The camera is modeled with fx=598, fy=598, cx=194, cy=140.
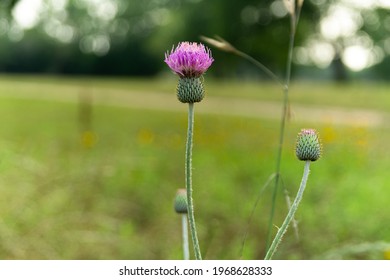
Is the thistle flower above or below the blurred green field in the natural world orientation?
above

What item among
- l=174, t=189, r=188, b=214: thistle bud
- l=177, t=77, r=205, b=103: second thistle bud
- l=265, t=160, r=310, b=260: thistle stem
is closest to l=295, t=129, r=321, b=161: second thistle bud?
l=265, t=160, r=310, b=260: thistle stem

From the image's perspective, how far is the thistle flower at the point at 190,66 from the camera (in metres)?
1.35

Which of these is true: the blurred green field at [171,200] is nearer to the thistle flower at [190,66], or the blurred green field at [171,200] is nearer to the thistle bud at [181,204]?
the thistle bud at [181,204]

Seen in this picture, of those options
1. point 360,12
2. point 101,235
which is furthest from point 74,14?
point 101,235

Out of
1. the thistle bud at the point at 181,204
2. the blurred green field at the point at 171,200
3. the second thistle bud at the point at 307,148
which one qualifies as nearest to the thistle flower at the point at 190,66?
the second thistle bud at the point at 307,148

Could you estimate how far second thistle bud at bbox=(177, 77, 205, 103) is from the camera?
1.37 meters

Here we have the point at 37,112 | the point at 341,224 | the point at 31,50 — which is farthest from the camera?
the point at 31,50

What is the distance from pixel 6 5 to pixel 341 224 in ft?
15.9

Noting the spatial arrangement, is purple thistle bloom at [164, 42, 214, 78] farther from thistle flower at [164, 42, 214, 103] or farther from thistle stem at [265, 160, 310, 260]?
thistle stem at [265, 160, 310, 260]

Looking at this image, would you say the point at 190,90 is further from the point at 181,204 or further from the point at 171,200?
the point at 171,200

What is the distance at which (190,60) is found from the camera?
1362mm

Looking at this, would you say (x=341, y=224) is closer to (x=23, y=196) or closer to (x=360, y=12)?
(x=23, y=196)

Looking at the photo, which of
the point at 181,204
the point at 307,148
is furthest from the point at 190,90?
the point at 181,204

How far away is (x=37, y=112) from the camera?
13.7 metres
